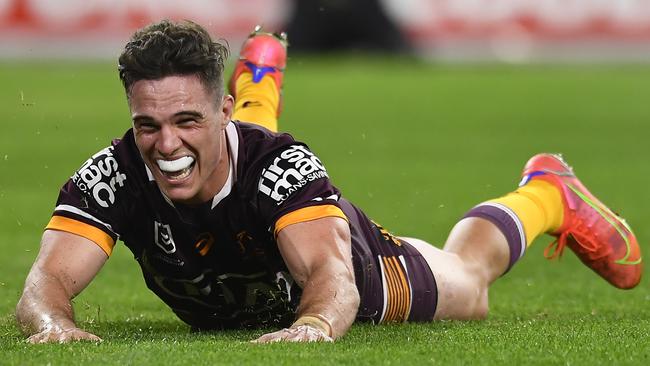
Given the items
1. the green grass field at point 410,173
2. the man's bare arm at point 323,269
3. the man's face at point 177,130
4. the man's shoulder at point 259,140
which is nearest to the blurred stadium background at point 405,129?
the green grass field at point 410,173

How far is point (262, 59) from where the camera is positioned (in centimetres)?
727

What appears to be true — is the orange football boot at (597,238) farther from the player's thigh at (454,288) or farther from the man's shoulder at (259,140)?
the man's shoulder at (259,140)

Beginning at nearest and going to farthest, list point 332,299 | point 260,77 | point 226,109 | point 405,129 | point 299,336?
point 299,336 → point 332,299 → point 226,109 → point 260,77 → point 405,129

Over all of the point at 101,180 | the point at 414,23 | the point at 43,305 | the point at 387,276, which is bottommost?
the point at 387,276

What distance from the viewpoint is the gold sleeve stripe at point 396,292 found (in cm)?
604

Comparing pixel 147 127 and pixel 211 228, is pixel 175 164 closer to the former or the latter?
Result: pixel 147 127

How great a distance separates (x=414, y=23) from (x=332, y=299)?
69.0 ft

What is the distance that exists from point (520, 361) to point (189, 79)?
5.17 feet

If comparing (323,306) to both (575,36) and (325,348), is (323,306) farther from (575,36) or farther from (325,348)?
(575,36)

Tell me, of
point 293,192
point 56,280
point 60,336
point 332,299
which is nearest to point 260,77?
point 293,192

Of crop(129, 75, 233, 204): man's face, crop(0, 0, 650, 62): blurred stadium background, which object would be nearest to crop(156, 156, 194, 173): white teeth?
crop(129, 75, 233, 204): man's face

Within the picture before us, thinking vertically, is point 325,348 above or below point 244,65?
below

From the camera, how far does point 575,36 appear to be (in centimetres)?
2631

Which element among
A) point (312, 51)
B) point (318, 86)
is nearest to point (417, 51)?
point (312, 51)
